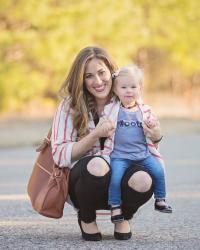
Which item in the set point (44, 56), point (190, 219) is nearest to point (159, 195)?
point (190, 219)

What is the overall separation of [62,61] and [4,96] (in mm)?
2227

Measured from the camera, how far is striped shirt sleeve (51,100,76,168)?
14.2 ft

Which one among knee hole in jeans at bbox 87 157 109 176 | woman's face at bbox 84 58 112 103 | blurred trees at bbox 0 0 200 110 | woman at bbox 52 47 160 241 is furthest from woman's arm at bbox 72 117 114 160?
blurred trees at bbox 0 0 200 110

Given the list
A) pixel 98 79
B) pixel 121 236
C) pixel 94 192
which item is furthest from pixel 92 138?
pixel 121 236

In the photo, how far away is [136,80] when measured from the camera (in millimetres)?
4395

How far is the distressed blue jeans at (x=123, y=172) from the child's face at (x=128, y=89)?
36 centimetres

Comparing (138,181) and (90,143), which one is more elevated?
(90,143)

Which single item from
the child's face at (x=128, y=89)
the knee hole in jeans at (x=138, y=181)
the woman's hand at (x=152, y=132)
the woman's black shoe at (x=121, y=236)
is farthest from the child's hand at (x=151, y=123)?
the woman's black shoe at (x=121, y=236)

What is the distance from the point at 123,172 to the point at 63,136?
0.43m

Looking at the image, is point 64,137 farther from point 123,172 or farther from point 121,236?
point 121,236

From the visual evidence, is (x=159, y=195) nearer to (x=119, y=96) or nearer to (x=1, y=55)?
(x=119, y=96)

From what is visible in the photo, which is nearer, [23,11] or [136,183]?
[136,183]

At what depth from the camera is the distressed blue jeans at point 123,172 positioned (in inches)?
167

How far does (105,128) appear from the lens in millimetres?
4238
